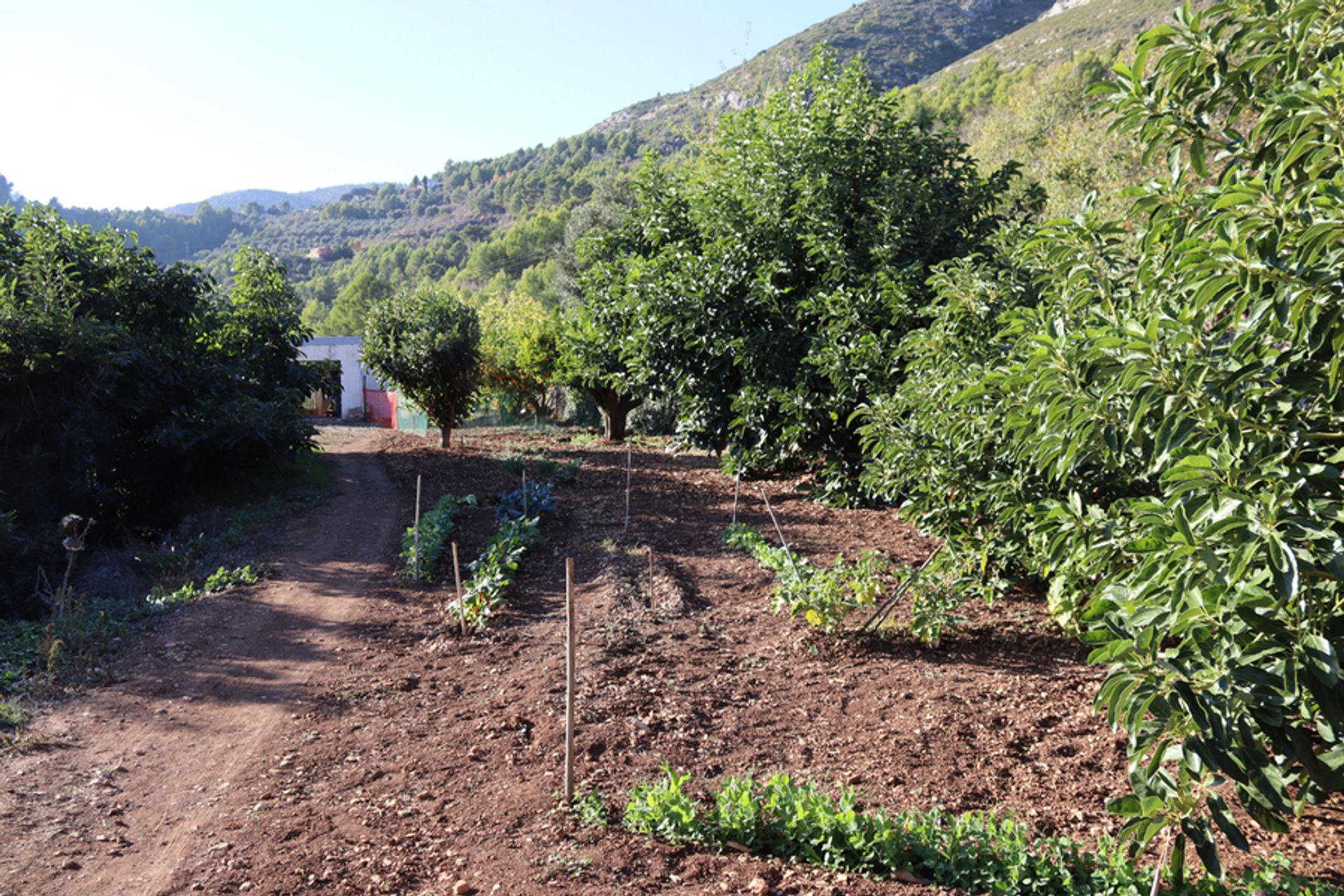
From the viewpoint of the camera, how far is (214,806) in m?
4.33

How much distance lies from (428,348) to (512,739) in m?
15.5

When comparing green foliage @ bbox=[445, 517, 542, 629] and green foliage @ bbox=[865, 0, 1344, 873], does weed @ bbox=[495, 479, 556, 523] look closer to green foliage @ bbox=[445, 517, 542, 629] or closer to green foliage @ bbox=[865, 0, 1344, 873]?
green foliage @ bbox=[445, 517, 542, 629]

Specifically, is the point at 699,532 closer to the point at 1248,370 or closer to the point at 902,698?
the point at 902,698

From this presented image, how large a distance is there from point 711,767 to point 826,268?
8.18 metres

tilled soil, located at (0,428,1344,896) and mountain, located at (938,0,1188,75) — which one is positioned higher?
mountain, located at (938,0,1188,75)

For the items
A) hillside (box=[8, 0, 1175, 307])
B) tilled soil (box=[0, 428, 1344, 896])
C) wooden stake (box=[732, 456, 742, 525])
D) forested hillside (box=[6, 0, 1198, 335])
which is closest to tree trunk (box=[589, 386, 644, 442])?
forested hillside (box=[6, 0, 1198, 335])

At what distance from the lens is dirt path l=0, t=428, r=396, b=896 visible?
12.6 feet

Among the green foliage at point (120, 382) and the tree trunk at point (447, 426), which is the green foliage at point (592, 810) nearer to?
the green foliage at point (120, 382)

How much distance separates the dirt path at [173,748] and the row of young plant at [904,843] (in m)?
2.01

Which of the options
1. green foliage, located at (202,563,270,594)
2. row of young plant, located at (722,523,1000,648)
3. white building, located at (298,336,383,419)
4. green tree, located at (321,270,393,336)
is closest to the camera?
row of young plant, located at (722,523,1000,648)

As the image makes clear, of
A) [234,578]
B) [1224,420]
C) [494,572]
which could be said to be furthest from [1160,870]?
[234,578]

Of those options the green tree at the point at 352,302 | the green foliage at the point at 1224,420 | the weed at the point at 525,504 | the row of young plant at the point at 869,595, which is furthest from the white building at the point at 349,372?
the green foliage at the point at 1224,420

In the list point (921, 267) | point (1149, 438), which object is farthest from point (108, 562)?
point (1149, 438)

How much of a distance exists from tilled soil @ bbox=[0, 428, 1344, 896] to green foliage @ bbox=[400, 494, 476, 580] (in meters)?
0.67
